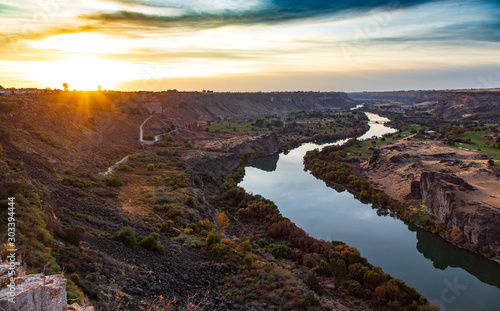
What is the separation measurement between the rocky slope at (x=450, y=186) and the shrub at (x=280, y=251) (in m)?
14.2

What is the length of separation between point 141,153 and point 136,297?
3333 cm

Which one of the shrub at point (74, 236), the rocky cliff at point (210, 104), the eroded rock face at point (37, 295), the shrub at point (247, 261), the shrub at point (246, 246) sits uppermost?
the rocky cliff at point (210, 104)

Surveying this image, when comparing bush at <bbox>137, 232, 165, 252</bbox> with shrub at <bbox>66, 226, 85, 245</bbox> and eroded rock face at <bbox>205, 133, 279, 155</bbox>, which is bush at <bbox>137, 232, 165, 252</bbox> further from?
eroded rock face at <bbox>205, 133, 279, 155</bbox>

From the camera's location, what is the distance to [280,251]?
22.6 metres

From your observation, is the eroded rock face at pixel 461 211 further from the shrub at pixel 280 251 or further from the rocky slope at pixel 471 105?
the rocky slope at pixel 471 105

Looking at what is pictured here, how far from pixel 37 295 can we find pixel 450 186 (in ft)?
105

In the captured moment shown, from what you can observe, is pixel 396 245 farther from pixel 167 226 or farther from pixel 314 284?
pixel 167 226

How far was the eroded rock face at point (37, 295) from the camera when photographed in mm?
5730

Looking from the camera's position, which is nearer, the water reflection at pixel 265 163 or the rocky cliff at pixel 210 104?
the water reflection at pixel 265 163

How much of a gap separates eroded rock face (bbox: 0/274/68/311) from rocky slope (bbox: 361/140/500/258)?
27.9 metres

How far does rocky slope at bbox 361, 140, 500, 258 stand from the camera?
25312mm

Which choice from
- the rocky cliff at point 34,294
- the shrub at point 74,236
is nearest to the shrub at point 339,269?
the shrub at point 74,236

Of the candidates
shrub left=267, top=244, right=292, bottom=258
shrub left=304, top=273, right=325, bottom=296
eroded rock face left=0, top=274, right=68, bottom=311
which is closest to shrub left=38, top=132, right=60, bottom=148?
shrub left=267, top=244, right=292, bottom=258

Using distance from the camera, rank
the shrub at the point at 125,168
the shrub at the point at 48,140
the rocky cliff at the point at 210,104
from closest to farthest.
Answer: the shrub at the point at 48,140, the shrub at the point at 125,168, the rocky cliff at the point at 210,104
